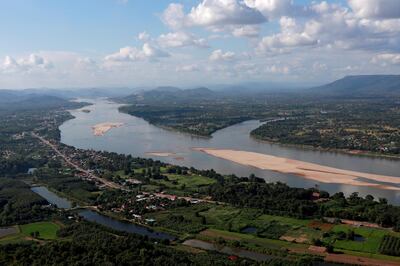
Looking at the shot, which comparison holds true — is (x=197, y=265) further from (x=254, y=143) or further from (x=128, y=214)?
(x=254, y=143)

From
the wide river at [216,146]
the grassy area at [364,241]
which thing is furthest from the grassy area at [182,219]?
the wide river at [216,146]

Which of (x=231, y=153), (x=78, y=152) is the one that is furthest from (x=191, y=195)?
(x=78, y=152)

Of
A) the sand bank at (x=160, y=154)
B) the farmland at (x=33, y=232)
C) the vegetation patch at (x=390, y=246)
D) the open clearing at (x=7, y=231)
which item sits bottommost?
the open clearing at (x=7, y=231)

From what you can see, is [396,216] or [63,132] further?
[63,132]

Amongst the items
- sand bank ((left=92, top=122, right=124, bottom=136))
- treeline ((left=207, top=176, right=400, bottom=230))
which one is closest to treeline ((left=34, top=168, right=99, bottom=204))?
treeline ((left=207, top=176, right=400, bottom=230))

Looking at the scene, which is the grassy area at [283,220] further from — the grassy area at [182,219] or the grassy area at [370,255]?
the grassy area at [370,255]

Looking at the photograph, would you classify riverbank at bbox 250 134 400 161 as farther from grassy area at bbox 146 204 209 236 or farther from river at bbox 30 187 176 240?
river at bbox 30 187 176 240
